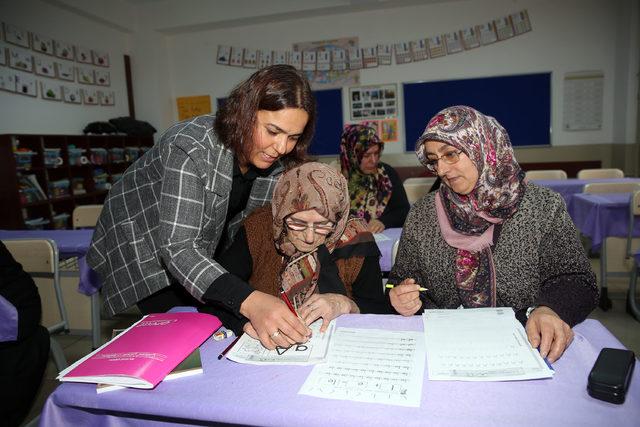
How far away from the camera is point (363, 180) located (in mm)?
3086

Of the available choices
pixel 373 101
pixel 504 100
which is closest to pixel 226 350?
pixel 373 101

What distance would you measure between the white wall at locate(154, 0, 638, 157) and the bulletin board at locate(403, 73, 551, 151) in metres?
0.10

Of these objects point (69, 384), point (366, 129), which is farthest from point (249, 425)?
point (366, 129)

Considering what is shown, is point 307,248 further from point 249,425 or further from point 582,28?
point 582,28

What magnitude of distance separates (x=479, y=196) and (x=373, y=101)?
17.3ft

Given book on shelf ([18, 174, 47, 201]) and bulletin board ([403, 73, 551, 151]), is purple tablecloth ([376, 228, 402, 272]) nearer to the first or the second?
bulletin board ([403, 73, 551, 151])

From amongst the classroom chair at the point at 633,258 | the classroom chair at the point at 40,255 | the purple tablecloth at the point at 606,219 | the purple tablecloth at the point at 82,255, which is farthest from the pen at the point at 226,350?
the purple tablecloth at the point at 606,219

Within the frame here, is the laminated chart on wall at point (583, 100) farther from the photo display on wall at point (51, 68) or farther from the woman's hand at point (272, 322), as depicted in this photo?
the photo display on wall at point (51, 68)

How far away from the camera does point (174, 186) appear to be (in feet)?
3.80

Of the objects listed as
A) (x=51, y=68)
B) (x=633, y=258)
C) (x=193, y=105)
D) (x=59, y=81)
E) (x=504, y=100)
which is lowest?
(x=633, y=258)

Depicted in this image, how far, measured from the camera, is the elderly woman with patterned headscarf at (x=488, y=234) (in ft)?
3.96

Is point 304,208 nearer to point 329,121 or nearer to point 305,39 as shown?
point 329,121

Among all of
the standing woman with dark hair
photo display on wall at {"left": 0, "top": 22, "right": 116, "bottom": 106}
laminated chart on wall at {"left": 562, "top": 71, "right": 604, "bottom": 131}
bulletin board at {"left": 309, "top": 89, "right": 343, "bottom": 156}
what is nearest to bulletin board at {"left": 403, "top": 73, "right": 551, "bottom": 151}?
laminated chart on wall at {"left": 562, "top": 71, "right": 604, "bottom": 131}

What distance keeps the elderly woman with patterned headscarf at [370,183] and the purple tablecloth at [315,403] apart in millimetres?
2040
